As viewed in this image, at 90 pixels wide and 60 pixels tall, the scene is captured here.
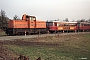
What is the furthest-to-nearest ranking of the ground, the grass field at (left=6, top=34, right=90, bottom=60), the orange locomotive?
the orange locomotive, the grass field at (left=6, top=34, right=90, bottom=60), the ground

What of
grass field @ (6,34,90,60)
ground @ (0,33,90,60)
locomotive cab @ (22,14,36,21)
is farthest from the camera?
locomotive cab @ (22,14,36,21)

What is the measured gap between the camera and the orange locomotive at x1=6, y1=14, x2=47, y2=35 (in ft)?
111

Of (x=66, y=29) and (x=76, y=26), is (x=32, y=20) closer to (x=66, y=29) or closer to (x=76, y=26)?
(x=66, y=29)

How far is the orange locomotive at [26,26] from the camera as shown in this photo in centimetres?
3390

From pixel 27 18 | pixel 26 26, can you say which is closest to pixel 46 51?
pixel 26 26

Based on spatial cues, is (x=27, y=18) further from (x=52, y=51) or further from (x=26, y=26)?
Answer: (x=52, y=51)

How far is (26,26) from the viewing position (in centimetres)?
3625

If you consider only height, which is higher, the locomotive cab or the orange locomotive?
the locomotive cab

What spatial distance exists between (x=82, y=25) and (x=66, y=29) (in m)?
8.51

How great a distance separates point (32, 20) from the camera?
37438mm

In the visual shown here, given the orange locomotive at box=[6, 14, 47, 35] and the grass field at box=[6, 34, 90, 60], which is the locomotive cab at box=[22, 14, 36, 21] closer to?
the orange locomotive at box=[6, 14, 47, 35]

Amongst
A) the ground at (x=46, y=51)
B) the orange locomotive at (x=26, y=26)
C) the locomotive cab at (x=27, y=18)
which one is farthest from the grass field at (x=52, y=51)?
the locomotive cab at (x=27, y=18)

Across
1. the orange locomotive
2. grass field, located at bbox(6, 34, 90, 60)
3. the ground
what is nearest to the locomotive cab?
the orange locomotive

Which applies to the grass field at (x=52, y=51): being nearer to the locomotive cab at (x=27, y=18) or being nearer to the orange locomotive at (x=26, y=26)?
the orange locomotive at (x=26, y=26)
